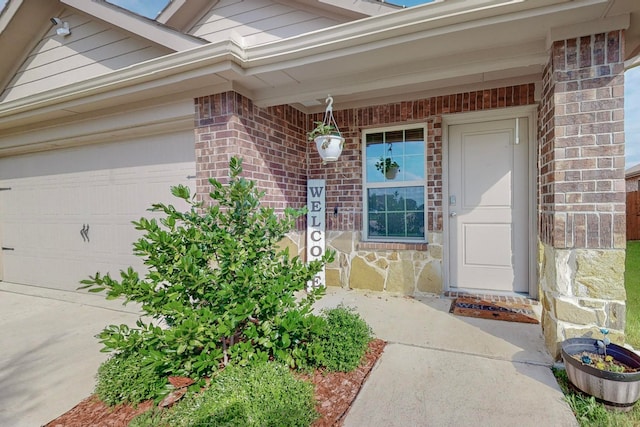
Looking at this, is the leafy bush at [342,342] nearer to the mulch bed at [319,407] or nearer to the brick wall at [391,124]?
the mulch bed at [319,407]

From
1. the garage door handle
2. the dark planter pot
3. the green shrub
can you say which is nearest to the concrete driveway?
the green shrub

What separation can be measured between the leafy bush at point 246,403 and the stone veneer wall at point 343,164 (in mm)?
2047

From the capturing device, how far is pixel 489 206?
12.6 feet

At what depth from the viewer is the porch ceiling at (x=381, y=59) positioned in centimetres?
214

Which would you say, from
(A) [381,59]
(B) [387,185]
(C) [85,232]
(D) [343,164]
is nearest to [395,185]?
(B) [387,185]

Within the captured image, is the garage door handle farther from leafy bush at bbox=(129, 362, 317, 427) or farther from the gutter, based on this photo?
leafy bush at bbox=(129, 362, 317, 427)

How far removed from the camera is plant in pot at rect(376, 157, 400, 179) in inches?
164

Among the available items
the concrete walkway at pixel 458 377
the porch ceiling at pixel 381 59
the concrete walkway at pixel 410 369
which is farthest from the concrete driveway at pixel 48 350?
the porch ceiling at pixel 381 59

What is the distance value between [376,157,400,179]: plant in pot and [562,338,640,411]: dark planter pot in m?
2.64

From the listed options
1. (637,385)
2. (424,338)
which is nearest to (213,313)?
(424,338)

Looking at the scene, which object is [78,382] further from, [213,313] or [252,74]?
[252,74]

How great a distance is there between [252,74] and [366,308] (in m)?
2.70

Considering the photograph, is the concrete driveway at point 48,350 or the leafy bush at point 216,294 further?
the concrete driveway at point 48,350

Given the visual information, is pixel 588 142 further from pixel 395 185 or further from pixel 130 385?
pixel 130 385
